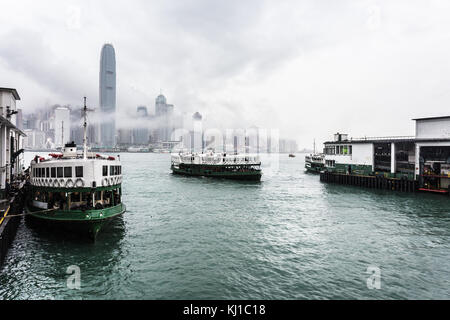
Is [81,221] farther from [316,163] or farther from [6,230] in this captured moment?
[316,163]

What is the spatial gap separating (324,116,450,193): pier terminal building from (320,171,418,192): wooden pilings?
35.2 inches

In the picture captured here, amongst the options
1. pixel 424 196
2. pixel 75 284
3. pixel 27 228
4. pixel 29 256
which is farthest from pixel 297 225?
pixel 424 196

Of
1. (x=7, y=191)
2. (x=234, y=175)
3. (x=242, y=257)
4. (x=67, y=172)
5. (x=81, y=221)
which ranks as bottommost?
(x=242, y=257)

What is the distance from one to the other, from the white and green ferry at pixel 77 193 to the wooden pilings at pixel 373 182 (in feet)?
198

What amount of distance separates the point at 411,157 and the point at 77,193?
73359 millimetres

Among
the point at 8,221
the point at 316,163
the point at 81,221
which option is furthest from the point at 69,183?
the point at 316,163

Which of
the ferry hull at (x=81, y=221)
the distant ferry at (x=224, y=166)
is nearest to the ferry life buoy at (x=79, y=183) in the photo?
the ferry hull at (x=81, y=221)

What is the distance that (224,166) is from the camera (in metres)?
84.4

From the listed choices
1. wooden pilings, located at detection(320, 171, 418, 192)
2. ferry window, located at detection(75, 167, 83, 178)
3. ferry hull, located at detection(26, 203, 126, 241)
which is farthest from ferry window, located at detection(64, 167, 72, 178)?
wooden pilings, located at detection(320, 171, 418, 192)

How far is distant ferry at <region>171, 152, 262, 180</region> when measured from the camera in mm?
81312

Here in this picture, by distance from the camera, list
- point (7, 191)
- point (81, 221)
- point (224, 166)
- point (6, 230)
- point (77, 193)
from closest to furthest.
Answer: point (6, 230)
point (81, 221)
point (77, 193)
point (7, 191)
point (224, 166)

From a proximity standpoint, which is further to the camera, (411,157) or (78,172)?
(411,157)

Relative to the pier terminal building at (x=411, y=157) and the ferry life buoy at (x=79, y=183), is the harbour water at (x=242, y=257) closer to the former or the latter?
the ferry life buoy at (x=79, y=183)

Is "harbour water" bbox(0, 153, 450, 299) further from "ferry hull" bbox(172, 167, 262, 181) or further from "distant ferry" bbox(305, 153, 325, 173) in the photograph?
"distant ferry" bbox(305, 153, 325, 173)
